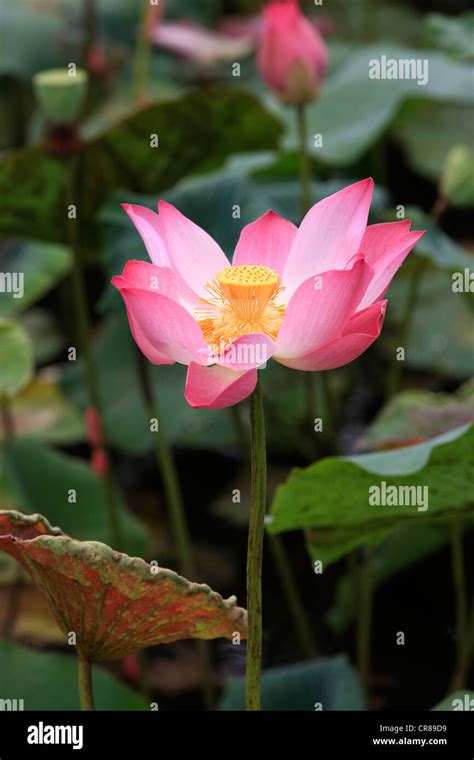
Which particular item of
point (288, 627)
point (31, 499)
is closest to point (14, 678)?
point (31, 499)

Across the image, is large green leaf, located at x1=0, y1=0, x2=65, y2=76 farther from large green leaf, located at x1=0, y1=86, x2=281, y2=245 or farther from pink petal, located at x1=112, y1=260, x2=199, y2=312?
pink petal, located at x1=112, y1=260, x2=199, y2=312

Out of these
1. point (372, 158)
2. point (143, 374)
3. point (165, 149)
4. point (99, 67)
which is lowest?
point (143, 374)

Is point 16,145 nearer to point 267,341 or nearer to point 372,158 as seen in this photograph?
point 372,158

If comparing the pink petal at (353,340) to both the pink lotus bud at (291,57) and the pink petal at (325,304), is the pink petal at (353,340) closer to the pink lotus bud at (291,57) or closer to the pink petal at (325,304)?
the pink petal at (325,304)

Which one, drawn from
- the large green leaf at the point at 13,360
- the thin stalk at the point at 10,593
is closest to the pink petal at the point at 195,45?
the thin stalk at the point at 10,593

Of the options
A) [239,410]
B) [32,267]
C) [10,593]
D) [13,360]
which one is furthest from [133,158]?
[10,593]

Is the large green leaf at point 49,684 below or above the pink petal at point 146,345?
below
